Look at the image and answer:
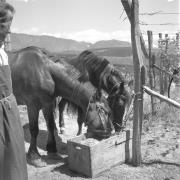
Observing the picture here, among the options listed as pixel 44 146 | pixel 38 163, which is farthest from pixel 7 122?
pixel 44 146

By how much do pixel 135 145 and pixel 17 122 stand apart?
232 cm

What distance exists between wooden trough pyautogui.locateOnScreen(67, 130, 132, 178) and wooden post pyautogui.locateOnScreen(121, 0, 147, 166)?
0.55 feet

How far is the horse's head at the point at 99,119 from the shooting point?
169 inches

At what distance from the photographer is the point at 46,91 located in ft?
14.9

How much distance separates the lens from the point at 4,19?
2180 mm

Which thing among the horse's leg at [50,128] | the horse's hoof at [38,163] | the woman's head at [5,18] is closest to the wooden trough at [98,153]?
the horse's hoof at [38,163]

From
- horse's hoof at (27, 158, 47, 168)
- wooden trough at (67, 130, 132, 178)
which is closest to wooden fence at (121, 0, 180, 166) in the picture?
wooden trough at (67, 130, 132, 178)

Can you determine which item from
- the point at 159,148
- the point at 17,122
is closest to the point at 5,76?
the point at 17,122

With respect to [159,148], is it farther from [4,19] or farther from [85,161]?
[4,19]

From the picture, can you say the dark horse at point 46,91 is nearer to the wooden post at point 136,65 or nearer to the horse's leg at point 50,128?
the horse's leg at point 50,128

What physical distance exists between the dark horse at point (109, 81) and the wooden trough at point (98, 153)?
0.52m

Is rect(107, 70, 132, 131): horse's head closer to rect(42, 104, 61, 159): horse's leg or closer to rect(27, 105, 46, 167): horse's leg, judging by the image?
rect(42, 104, 61, 159): horse's leg

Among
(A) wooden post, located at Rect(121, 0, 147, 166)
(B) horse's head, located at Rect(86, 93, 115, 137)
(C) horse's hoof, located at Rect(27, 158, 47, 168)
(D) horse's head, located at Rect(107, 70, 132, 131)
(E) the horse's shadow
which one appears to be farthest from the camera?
(D) horse's head, located at Rect(107, 70, 132, 131)

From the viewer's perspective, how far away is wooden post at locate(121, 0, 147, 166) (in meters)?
3.87
